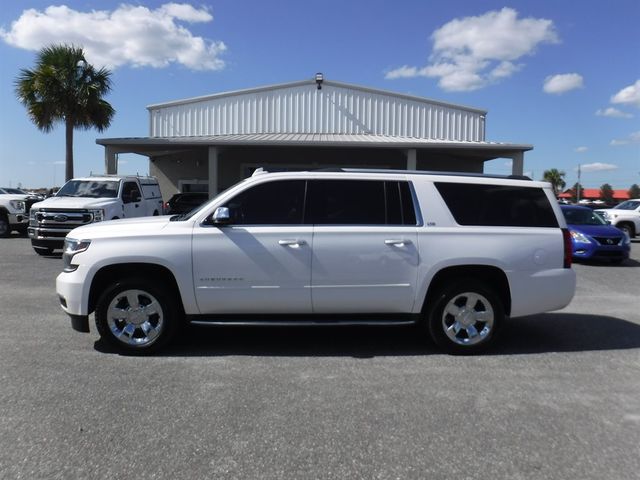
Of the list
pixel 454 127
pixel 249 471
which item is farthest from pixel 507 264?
pixel 454 127

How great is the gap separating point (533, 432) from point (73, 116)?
2391cm

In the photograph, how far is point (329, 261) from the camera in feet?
17.6

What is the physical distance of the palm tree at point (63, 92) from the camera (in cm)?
2264

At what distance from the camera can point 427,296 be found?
5.59m

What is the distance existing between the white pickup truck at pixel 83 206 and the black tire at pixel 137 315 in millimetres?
8449

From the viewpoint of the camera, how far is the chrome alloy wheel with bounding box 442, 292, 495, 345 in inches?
219

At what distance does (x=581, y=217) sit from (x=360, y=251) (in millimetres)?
11763

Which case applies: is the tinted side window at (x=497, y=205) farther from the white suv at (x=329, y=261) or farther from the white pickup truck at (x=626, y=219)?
the white pickup truck at (x=626, y=219)

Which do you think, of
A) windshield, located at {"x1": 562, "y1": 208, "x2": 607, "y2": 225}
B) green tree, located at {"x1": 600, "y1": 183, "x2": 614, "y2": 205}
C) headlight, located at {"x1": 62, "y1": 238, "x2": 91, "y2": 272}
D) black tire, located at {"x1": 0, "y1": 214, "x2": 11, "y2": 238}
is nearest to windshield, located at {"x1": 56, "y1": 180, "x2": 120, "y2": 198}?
black tire, located at {"x1": 0, "y1": 214, "x2": 11, "y2": 238}

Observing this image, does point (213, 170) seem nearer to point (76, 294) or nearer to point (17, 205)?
point (17, 205)

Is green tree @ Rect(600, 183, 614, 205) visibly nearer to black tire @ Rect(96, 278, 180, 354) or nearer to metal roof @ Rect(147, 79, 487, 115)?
metal roof @ Rect(147, 79, 487, 115)

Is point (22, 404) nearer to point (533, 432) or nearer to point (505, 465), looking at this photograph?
point (505, 465)

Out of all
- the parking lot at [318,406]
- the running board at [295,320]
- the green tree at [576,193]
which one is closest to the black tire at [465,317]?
the parking lot at [318,406]

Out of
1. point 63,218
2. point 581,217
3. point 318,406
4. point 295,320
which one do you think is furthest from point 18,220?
point 581,217
